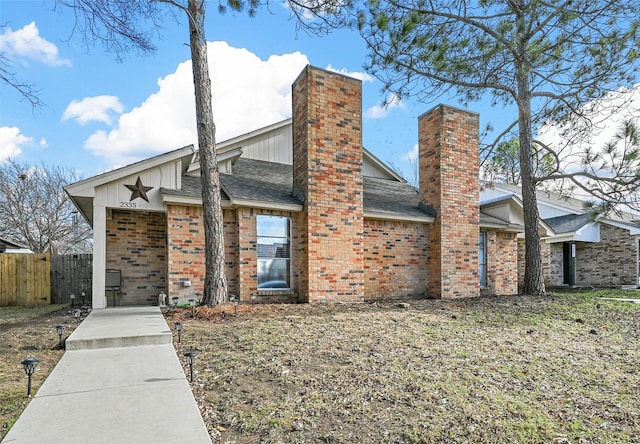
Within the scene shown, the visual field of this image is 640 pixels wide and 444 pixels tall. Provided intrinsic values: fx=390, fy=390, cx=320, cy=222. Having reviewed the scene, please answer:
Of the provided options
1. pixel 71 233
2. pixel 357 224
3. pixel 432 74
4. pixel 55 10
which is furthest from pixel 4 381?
pixel 71 233

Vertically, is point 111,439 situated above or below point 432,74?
below

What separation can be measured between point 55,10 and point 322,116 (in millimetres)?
5461

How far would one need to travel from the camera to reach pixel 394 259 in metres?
10.7

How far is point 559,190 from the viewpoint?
1205cm

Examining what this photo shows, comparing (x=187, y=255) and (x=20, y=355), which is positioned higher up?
(x=187, y=255)

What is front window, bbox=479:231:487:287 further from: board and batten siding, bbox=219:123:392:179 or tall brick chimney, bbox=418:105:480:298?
board and batten siding, bbox=219:123:392:179

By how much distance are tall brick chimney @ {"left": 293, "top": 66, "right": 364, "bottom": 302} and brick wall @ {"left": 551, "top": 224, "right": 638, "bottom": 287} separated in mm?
14117

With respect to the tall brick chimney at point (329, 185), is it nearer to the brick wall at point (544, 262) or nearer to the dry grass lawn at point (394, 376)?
the dry grass lawn at point (394, 376)

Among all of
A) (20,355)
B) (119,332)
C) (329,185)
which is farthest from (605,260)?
(20,355)

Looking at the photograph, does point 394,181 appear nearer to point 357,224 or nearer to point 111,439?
point 357,224

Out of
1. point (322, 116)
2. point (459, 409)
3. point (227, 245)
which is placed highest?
point (322, 116)

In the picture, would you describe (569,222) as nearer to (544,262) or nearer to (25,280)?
(544,262)

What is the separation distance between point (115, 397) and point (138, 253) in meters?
7.01

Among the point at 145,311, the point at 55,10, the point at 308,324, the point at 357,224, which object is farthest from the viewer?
the point at 357,224
